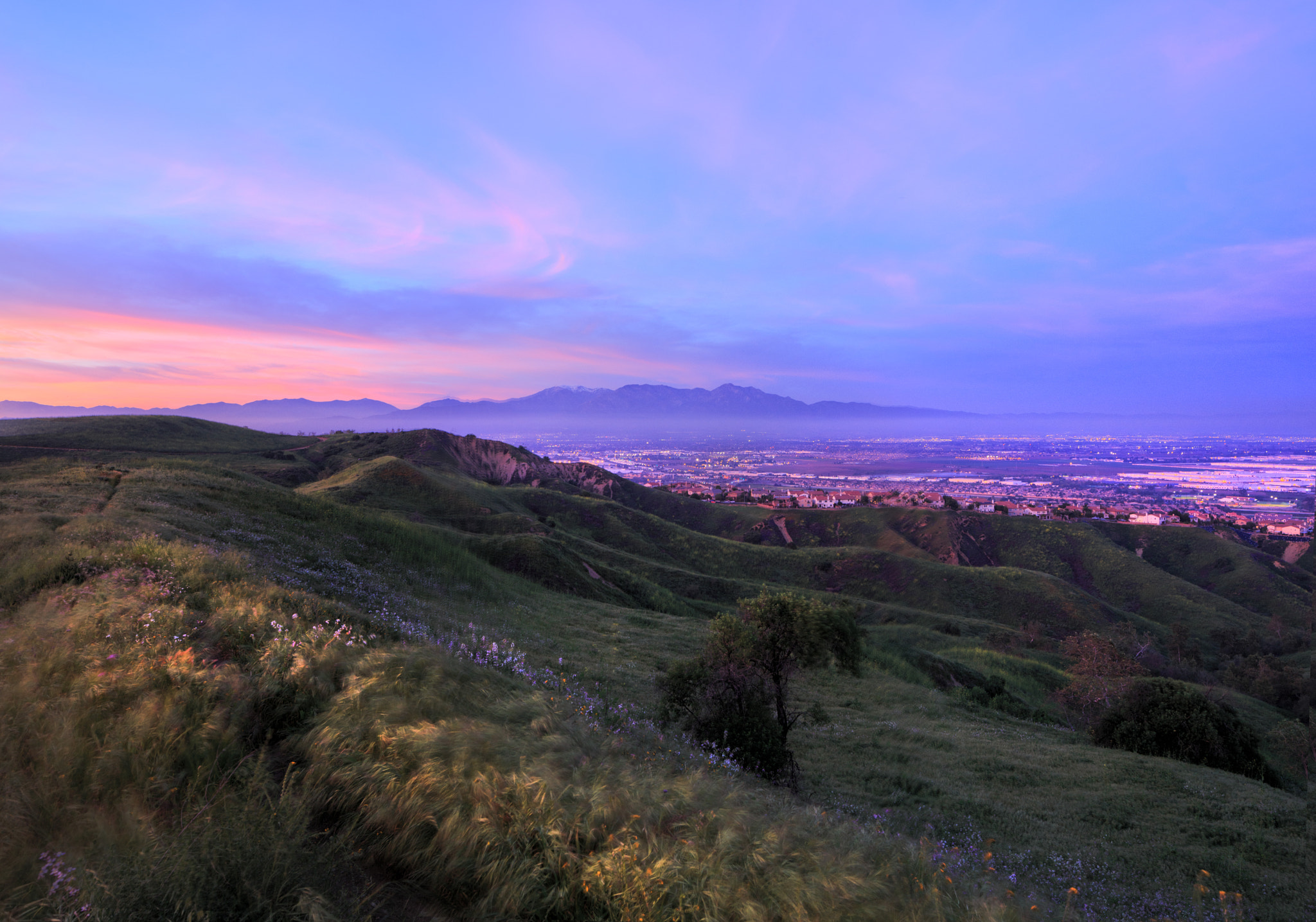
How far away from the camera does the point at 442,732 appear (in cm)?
511

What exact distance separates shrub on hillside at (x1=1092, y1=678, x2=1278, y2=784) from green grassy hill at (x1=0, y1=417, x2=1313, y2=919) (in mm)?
1760

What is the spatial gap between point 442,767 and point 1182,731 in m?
27.7

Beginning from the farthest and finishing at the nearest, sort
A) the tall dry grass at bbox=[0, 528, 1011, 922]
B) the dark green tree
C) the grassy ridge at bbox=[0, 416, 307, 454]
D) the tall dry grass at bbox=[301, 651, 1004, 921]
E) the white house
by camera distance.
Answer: the white house
the grassy ridge at bbox=[0, 416, 307, 454]
the dark green tree
the tall dry grass at bbox=[301, 651, 1004, 921]
the tall dry grass at bbox=[0, 528, 1011, 922]

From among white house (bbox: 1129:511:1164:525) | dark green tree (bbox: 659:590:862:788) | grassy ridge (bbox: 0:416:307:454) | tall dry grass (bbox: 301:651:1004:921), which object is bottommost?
white house (bbox: 1129:511:1164:525)

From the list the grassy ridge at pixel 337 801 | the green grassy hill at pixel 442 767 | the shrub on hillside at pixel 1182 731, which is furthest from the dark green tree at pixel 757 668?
the shrub on hillside at pixel 1182 731

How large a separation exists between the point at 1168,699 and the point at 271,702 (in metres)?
30.3

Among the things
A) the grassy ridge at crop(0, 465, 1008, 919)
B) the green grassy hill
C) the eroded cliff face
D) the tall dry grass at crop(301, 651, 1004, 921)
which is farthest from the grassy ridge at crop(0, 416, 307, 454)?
the tall dry grass at crop(301, 651, 1004, 921)

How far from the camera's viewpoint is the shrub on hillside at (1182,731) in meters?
18.7

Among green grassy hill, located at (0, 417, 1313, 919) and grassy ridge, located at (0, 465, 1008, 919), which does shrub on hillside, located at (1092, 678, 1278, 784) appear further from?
grassy ridge, located at (0, 465, 1008, 919)

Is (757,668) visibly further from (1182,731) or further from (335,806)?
(1182,731)

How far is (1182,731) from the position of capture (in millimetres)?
19422

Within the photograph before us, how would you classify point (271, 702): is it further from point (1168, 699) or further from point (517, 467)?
point (517, 467)

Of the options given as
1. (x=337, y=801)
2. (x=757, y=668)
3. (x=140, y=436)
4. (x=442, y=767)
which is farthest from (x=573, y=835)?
(x=140, y=436)

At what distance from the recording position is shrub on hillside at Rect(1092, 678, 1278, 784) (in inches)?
736
